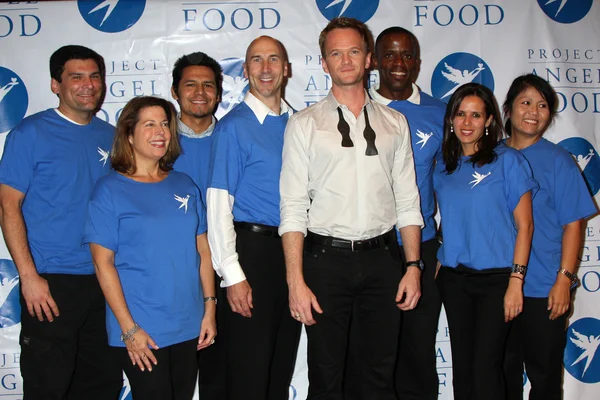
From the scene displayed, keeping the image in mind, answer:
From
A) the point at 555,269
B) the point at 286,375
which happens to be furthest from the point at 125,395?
the point at 555,269

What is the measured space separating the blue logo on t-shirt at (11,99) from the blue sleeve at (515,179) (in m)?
2.81

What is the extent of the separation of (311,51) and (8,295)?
2433mm

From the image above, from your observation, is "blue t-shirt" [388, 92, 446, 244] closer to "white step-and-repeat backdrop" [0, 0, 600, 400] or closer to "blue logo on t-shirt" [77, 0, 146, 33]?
"white step-and-repeat backdrop" [0, 0, 600, 400]

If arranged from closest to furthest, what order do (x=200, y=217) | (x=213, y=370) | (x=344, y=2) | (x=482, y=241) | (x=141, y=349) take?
(x=141, y=349)
(x=200, y=217)
(x=482, y=241)
(x=213, y=370)
(x=344, y=2)

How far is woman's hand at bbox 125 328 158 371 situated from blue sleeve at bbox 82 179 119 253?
1.13 feet

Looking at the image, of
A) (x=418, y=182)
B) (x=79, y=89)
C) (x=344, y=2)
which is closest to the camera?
(x=79, y=89)

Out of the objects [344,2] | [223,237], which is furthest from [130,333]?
[344,2]

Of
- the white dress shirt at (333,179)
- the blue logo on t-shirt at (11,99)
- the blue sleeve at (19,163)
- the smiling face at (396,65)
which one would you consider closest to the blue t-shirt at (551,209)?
the smiling face at (396,65)

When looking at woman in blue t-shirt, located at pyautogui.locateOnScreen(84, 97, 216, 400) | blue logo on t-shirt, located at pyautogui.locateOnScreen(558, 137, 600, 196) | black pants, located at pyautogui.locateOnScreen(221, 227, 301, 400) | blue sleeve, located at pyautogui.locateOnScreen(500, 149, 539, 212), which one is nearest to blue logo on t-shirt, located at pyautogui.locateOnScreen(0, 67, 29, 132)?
woman in blue t-shirt, located at pyautogui.locateOnScreen(84, 97, 216, 400)

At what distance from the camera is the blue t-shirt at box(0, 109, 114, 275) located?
2598 millimetres

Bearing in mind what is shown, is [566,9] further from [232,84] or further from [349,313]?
[349,313]

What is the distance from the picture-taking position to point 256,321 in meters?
2.45

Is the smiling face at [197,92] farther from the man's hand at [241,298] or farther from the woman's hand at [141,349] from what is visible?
the woman's hand at [141,349]

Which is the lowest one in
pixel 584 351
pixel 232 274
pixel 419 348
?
pixel 584 351
